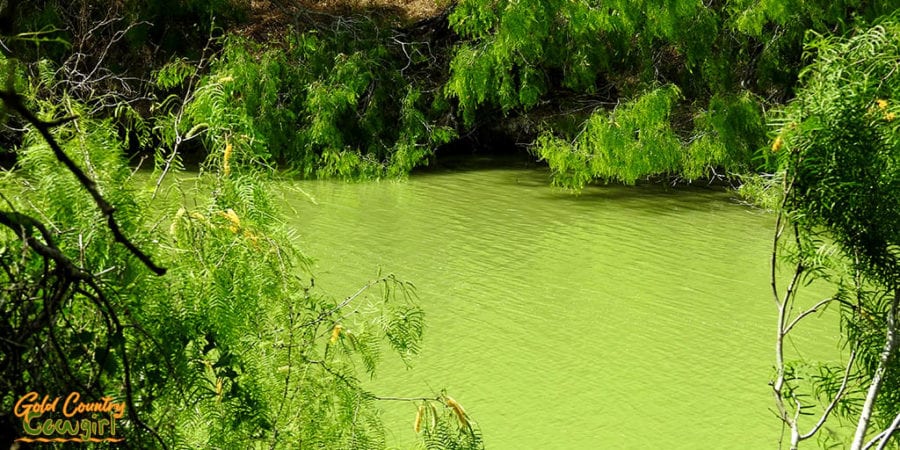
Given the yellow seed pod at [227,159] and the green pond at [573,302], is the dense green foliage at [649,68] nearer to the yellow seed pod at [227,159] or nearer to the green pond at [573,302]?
the green pond at [573,302]

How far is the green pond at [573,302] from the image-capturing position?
4.62m

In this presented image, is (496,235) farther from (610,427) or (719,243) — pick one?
(610,427)

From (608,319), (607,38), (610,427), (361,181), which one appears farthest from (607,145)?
(610,427)

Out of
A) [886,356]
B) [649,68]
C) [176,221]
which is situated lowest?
[886,356]

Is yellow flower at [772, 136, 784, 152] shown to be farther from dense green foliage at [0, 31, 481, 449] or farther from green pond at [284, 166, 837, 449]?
green pond at [284, 166, 837, 449]

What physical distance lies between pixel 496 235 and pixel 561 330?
2.06 m

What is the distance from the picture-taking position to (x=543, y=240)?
7.57m

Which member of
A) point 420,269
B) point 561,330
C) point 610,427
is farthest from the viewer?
point 420,269

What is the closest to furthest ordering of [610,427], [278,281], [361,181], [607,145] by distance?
[278,281], [610,427], [607,145], [361,181]

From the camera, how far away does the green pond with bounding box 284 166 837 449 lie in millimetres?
4625

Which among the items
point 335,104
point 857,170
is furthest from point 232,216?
point 335,104

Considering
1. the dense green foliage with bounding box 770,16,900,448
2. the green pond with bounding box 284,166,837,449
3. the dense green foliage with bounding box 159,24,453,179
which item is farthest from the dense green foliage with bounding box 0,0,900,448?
the dense green foliage with bounding box 159,24,453,179

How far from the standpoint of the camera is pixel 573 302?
6223mm

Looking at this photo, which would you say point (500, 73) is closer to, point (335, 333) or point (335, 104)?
point (335, 104)
